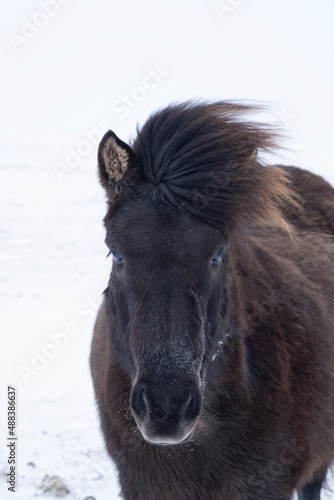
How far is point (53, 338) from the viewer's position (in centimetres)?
822

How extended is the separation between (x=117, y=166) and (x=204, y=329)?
1.01 meters

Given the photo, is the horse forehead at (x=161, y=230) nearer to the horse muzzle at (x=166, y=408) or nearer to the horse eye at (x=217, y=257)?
the horse eye at (x=217, y=257)

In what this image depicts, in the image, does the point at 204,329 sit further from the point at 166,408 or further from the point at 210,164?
the point at 210,164

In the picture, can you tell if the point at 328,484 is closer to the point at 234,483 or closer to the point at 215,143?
the point at 234,483

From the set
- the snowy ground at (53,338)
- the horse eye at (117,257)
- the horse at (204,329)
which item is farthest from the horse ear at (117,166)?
the snowy ground at (53,338)

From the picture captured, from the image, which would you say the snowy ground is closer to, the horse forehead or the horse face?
the horse face

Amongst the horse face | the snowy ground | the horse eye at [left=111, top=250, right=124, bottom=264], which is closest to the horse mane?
the horse face

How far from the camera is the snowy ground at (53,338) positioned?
5238 mm

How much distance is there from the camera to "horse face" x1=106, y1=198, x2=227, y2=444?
2240 mm

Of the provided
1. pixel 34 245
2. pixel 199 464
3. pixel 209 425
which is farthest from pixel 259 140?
pixel 34 245

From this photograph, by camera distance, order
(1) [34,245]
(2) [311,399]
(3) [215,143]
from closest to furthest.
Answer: (3) [215,143], (2) [311,399], (1) [34,245]

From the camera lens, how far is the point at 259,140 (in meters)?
2.95

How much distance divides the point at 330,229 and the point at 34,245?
32.9ft

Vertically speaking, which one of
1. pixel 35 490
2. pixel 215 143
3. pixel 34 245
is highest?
pixel 215 143
